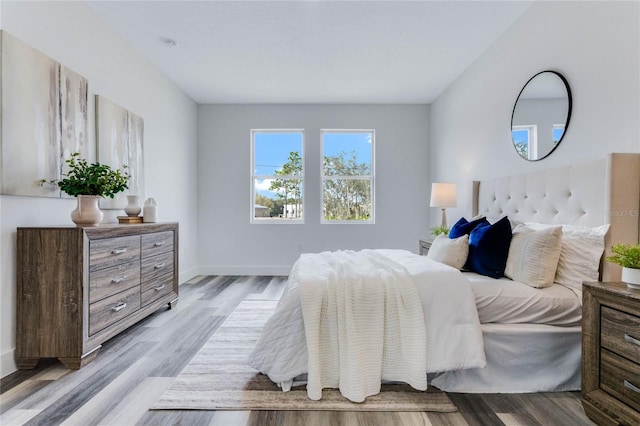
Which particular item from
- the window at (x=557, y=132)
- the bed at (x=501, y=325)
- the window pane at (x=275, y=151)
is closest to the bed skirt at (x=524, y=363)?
the bed at (x=501, y=325)

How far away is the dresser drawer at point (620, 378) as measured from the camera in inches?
54.6

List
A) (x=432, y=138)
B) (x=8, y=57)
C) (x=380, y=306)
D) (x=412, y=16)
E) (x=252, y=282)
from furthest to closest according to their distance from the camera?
1. (x=432, y=138)
2. (x=252, y=282)
3. (x=412, y=16)
4. (x=8, y=57)
5. (x=380, y=306)

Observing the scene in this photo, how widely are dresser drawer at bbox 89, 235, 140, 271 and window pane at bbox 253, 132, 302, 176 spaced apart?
2772 millimetres

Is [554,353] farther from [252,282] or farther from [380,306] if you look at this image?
[252,282]

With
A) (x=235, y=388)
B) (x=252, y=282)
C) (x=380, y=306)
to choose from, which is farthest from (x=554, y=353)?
(x=252, y=282)

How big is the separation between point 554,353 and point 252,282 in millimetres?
3701

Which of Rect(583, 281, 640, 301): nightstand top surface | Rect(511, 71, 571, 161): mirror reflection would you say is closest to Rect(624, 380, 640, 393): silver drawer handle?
Rect(583, 281, 640, 301): nightstand top surface

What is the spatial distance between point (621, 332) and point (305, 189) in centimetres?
424

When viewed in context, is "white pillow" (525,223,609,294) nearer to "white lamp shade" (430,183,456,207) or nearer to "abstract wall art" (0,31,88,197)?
"white lamp shade" (430,183,456,207)

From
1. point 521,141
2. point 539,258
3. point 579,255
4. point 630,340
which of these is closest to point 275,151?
point 521,141

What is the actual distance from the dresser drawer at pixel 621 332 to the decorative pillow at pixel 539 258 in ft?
1.53

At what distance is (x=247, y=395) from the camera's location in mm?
1887

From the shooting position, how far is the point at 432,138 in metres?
5.12

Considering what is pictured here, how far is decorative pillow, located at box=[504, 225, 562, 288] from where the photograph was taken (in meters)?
2.01
